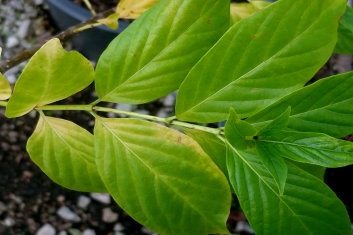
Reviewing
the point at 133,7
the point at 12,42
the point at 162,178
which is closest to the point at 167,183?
the point at 162,178

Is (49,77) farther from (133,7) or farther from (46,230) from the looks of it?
(46,230)

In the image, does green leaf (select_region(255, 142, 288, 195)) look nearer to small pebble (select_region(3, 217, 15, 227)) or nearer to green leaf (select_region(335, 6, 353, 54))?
green leaf (select_region(335, 6, 353, 54))

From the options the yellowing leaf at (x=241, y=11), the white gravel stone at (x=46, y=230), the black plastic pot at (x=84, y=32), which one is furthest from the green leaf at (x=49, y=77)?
the white gravel stone at (x=46, y=230)

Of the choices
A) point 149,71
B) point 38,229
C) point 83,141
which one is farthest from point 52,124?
point 38,229

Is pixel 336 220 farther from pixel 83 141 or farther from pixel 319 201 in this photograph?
pixel 83 141

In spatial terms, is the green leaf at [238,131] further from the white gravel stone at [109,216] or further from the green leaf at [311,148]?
the white gravel stone at [109,216]

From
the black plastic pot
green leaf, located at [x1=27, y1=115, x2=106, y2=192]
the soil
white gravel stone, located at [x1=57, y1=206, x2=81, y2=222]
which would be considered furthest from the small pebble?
green leaf, located at [x1=27, y1=115, x2=106, y2=192]
